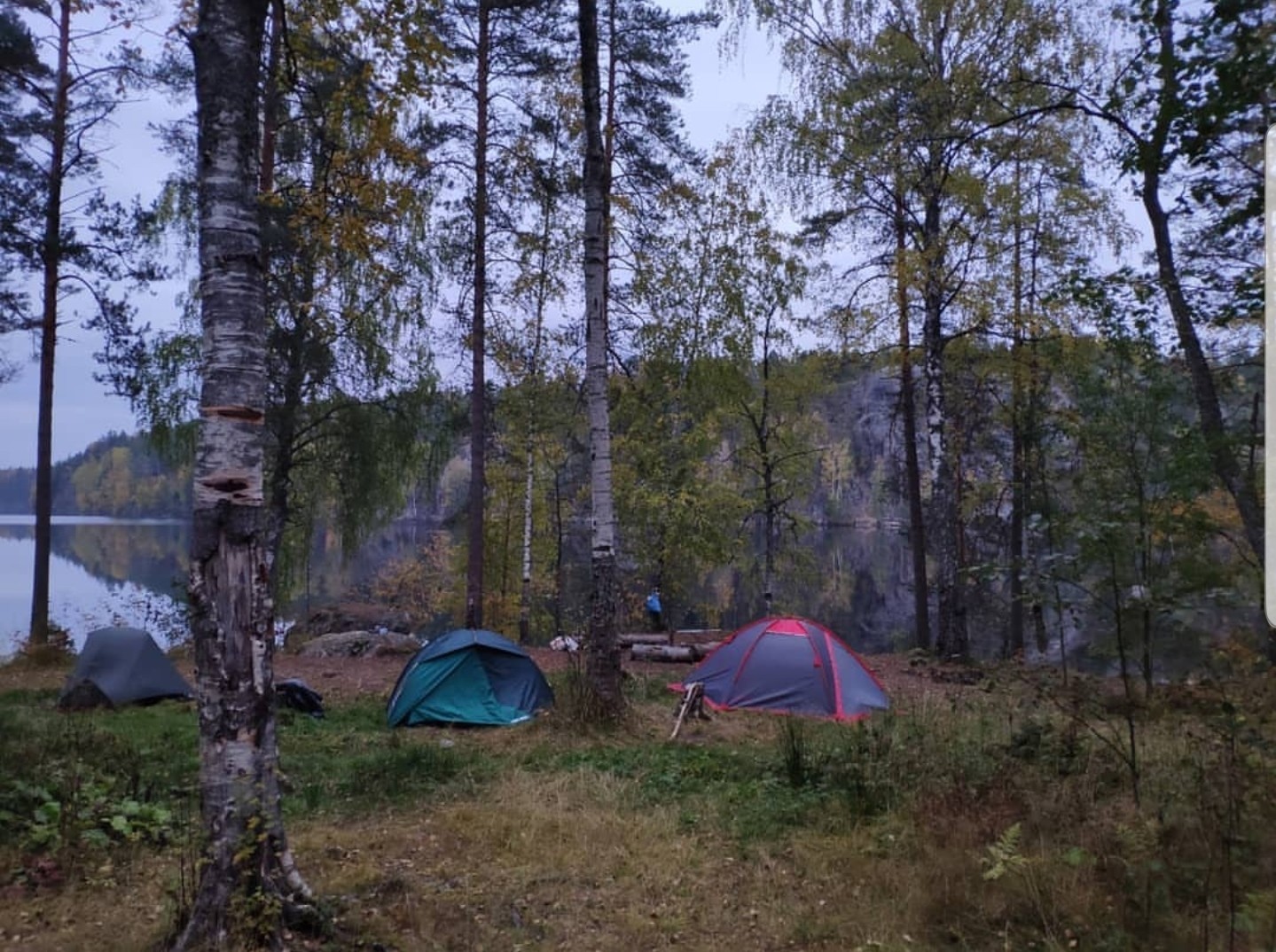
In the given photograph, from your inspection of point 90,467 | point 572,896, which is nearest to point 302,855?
point 572,896

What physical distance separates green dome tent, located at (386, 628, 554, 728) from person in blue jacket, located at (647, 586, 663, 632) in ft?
29.3

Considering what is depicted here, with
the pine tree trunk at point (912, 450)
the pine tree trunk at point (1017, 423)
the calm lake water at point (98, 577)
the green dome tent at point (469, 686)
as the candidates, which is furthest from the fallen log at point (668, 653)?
the calm lake water at point (98, 577)

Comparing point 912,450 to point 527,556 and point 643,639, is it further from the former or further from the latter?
point 527,556

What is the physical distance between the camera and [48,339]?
1266cm

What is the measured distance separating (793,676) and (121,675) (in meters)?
7.16

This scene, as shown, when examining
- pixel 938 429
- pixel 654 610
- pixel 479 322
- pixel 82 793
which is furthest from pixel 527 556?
pixel 82 793

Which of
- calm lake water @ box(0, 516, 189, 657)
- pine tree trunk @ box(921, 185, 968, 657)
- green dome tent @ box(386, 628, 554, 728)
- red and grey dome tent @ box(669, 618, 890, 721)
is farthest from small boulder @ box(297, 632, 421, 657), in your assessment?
pine tree trunk @ box(921, 185, 968, 657)

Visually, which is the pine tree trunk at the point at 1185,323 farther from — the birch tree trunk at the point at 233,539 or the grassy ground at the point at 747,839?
the birch tree trunk at the point at 233,539

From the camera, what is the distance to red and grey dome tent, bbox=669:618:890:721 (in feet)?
29.1

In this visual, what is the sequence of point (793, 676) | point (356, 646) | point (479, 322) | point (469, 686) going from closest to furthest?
point (469, 686), point (793, 676), point (479, 322), point (356, 646)

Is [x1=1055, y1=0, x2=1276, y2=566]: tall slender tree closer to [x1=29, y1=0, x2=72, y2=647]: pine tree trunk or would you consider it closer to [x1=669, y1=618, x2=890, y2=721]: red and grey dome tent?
[x1=669, y1=618, x2=890, y2=721]: red and grey dome tent

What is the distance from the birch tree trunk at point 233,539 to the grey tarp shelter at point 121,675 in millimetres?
6975

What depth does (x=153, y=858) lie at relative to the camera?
14.0 ft

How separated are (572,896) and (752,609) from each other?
24.6 m
